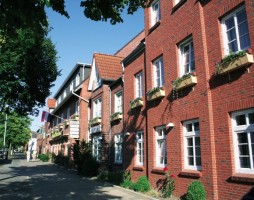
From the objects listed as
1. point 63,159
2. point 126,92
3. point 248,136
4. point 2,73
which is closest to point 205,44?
point 248,136

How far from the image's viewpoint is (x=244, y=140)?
8438 millimetres

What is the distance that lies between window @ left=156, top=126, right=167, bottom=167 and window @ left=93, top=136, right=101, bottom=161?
8.68 metres

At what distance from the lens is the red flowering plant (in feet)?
36.3

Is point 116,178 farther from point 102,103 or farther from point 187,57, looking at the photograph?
point 187,57

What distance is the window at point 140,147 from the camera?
14625 millimetres

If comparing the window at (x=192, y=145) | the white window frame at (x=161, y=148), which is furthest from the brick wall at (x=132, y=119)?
the window at (x=192, y=145)

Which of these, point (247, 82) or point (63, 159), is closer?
point (247, 82)

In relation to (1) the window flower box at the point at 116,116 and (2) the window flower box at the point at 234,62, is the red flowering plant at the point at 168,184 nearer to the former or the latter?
(2) the window flower box at the point at 234,62

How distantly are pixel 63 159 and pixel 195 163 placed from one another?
22.7 meters

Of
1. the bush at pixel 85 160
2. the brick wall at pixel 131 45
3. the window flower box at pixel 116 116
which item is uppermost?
the brick wall at pixel 131 45

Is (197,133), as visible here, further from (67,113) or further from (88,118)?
(67,113)

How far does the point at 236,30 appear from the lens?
896 cm

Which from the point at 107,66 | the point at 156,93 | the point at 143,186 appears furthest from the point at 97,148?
the point at 156,93

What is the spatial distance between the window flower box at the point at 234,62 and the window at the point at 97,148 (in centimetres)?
1335
